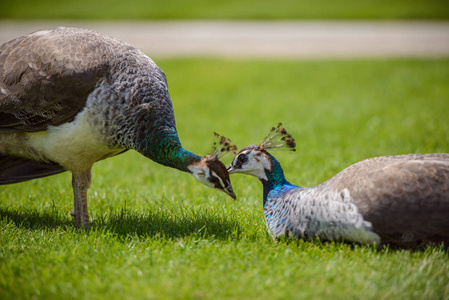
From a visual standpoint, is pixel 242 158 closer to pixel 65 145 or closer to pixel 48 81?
pixel 65 145

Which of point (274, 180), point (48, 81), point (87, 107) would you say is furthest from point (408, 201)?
point (48, 81)

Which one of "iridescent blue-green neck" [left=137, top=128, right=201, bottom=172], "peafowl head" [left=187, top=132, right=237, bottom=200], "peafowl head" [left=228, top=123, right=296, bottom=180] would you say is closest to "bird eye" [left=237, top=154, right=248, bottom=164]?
"peafowl head" [left=228, top=123, right=296, bottom=180]

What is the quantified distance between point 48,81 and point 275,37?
12.9m

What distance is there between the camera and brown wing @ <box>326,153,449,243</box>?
328 cm

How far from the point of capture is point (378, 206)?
3.30 metres

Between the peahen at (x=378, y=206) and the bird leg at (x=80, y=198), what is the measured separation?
151 cm

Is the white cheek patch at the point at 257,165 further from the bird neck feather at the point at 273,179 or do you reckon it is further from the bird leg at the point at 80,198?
the bird leg at the point at 80,198

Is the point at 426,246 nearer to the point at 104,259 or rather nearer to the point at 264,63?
the point at 104,259

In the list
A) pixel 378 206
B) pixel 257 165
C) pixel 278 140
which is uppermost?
pixel 278 140

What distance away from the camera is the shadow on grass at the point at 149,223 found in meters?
3.80

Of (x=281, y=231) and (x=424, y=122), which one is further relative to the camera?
(x=424, y=122)

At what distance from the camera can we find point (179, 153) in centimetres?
384

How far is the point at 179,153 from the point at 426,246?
1.83m

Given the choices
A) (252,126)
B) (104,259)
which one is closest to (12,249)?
(104,259)
